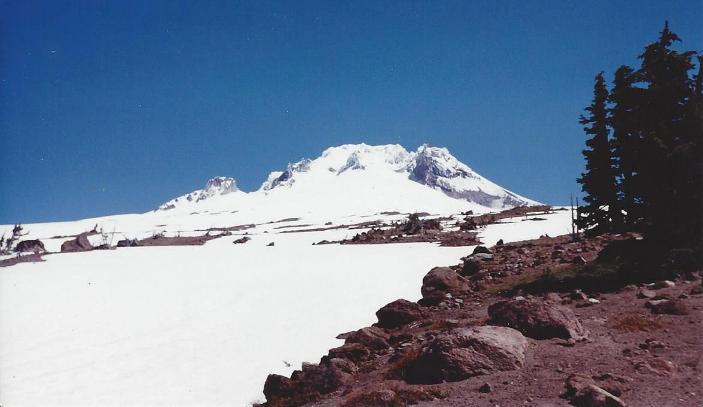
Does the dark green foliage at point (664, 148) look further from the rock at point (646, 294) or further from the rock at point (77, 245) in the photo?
the rock at point (77, 245)

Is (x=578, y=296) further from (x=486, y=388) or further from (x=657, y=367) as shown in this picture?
(x=486, y=388)

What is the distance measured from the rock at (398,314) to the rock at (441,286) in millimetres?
1305

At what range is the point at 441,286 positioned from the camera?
48.8 ft

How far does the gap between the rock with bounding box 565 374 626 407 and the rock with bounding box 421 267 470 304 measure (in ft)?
24.4

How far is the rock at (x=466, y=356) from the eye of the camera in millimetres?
7418

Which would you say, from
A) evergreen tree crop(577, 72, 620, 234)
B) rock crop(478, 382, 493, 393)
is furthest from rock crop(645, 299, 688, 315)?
evergreen tree crop(577, 72, 620, 234)

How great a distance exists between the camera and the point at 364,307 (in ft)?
52.8

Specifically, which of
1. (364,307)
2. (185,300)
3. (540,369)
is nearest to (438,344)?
(540,369)

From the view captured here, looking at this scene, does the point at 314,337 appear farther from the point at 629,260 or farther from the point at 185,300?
the point at 629,260

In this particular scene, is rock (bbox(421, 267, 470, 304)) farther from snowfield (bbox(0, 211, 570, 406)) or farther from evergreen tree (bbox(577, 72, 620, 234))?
evergreen tree (bbox(577, 72, 620, 234))

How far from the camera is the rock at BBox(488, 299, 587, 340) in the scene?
8.56 metres

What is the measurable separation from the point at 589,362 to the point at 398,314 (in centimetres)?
597

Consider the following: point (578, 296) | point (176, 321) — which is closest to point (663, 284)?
point (578, 296)

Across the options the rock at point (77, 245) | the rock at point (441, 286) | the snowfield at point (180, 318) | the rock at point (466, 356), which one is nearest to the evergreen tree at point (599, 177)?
the snowfield at point (180, 318)
